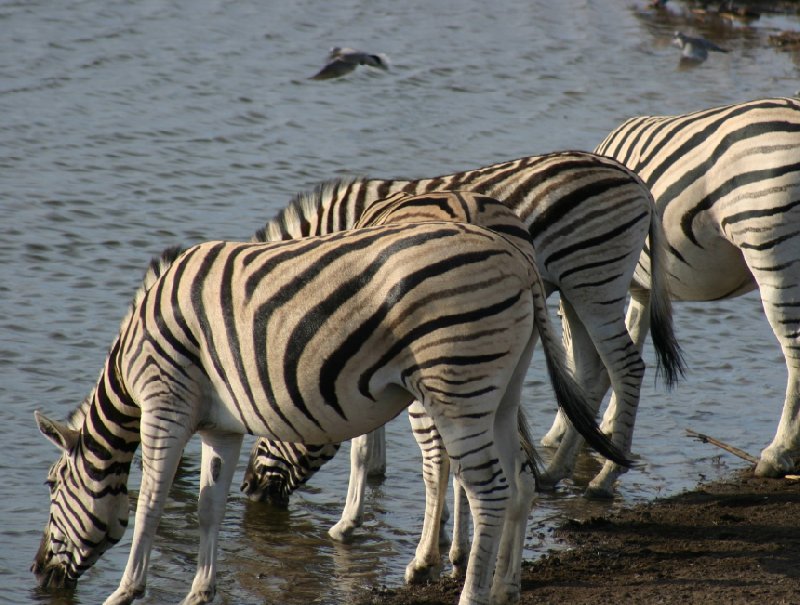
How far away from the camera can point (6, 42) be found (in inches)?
763

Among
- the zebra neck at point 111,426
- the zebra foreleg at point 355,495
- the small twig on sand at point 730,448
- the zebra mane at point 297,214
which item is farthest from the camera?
the small twig on sand at point 730,448

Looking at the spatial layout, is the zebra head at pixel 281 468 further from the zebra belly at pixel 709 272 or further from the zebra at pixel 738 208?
the zebra belly at pixel 709 272

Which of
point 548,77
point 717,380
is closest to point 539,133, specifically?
point 548,77

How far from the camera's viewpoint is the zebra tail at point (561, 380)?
581 cm

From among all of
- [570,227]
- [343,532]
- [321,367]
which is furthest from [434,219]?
[343,532]

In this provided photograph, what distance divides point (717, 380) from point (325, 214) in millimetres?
4251

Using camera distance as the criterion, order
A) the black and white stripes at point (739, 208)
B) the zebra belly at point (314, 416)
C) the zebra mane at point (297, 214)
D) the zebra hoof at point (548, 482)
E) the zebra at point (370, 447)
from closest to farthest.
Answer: the zebra belly at point (314, 416)
the zebra at point (370, 447)
the zebra mane at point (297, 214)
the black and white stripes at point (739, 208)
the zebra hoof at point (548, 482)

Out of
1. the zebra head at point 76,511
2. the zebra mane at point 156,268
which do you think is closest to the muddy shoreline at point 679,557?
the zebra head at point 76,511

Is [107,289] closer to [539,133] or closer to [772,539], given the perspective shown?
[772,539]

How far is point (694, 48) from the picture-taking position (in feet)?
71.8

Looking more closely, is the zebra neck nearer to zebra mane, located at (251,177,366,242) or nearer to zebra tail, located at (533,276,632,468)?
zebra mane, located at (251,177,366,242)

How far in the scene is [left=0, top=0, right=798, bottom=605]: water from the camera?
7668 mm

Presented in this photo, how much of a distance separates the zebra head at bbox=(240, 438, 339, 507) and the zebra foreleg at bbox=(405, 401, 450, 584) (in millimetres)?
1241

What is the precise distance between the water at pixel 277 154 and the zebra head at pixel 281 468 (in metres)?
0.11
